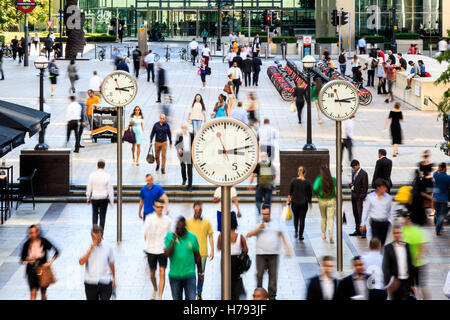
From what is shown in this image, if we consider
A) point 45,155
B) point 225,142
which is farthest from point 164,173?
point 225,142

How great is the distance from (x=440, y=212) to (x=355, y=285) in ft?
23.6

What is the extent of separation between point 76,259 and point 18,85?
2822cm

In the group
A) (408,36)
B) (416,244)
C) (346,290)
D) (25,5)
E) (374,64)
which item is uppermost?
(25,5)

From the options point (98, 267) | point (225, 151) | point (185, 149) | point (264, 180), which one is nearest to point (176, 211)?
point (185, 149)

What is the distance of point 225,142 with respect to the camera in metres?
8.14

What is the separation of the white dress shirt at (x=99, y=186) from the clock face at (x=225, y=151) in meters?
8.24

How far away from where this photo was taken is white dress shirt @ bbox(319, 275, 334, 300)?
10.3 m

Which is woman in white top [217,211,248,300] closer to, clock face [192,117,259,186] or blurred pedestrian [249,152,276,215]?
clock face [192,117,259,186]

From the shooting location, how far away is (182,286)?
38.7 ft

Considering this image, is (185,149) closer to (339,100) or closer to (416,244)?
(339,100)

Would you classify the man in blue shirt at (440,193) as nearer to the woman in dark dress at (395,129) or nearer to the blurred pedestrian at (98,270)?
the blurred pedestrian at (98,270)

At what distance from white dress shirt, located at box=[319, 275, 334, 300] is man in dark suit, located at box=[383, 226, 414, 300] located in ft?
4.67
